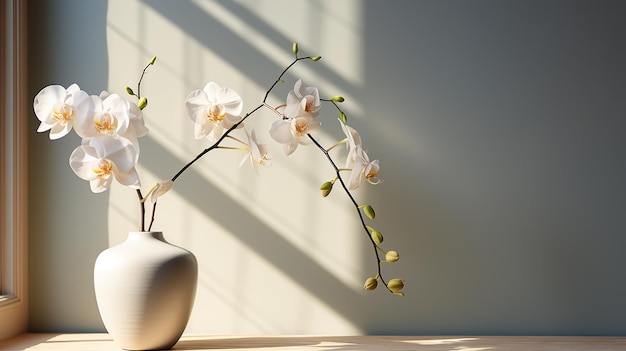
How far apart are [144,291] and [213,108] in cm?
47

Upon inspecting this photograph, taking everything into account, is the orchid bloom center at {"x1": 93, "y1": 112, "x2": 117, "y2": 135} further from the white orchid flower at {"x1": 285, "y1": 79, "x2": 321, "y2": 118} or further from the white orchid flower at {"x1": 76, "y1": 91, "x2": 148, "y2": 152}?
the white orchid flower at {"x1": 285, "y1": 79, "x2": 321, "y2": 118}

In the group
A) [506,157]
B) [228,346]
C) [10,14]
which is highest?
[10,14]

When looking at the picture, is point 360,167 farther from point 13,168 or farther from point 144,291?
point 13,168

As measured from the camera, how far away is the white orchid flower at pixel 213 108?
1.65 m

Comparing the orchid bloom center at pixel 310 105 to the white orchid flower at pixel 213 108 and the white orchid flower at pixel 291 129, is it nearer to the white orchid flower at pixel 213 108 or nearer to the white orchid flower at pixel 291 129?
the white orchid flower at pixel 291 129

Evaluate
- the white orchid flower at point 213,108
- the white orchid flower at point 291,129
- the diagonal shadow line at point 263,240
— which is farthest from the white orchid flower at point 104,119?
the diagonal shadow line at point 263,240

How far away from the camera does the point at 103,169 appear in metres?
1.49

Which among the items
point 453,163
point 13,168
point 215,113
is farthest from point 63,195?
point 453,163

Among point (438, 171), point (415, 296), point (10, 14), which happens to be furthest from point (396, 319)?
point (10, 14)

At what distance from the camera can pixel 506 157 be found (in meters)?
1.96

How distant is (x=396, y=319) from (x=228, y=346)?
51 cm

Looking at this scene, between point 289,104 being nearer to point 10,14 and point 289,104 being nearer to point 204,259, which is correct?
point 204,259

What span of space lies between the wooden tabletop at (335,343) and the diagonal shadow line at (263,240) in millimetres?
118

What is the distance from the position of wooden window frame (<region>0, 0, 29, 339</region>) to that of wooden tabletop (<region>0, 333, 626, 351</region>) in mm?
143
